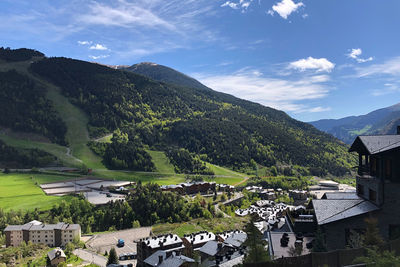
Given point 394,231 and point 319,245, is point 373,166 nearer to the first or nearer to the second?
point 394,231

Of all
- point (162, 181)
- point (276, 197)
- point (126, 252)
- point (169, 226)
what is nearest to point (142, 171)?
point (162, 181)

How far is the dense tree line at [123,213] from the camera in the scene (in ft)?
284

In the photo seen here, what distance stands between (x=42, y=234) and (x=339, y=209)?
75636mm

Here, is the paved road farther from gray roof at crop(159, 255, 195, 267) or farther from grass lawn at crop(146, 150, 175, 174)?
grass lawn at crop(146, 150, 175, 174)

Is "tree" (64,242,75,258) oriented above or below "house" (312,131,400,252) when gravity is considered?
below

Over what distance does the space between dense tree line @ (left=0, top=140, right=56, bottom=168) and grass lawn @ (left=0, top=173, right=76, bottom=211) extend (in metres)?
16.3

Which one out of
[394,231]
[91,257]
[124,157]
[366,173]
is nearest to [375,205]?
[394,231]

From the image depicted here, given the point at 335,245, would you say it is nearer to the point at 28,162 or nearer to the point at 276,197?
the point at 276,197

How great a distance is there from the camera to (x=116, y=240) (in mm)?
74375

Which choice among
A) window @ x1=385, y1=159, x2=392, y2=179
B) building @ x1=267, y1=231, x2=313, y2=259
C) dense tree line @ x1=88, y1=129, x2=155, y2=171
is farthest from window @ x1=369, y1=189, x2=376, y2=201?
dense tree line @ x1=88, y1=129, x2=155, y2=171

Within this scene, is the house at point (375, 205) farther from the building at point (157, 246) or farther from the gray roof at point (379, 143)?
the building at point (157, 246)

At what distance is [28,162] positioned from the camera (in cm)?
15012

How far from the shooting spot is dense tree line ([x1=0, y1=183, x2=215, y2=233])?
86625mm

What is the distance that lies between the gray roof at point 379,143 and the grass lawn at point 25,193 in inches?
3764
